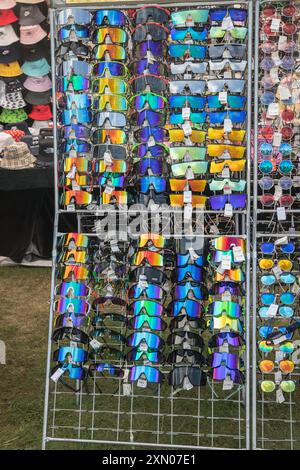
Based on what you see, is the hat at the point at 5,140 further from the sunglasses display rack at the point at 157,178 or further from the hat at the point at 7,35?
the sunglasses display rack at the point at 157,178

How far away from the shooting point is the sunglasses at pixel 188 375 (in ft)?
10.3

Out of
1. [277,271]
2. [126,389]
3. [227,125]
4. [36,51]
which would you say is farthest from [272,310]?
[36,51]

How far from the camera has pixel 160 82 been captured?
10.5 feet

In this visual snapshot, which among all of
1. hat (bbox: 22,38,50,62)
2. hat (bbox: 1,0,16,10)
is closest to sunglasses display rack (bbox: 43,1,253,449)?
hat (bbox: 22,38,50,62)

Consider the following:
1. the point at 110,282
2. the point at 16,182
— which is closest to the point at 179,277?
the point at 110,282

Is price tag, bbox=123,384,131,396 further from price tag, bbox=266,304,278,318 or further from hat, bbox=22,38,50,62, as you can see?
hat, bbox=22,38,50,62

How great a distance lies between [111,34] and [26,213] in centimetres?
366

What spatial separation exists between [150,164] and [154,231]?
40 cm

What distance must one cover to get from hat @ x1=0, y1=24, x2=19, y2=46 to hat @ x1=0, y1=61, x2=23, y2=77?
0.27m

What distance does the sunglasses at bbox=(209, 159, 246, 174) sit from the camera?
10.4ft

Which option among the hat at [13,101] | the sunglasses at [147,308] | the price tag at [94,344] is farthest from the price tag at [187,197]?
the hat at [13,101]

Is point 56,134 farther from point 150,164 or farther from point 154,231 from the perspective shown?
point 154,231

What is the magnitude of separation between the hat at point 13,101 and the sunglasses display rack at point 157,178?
4.86m

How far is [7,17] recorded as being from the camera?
791 centimetres
